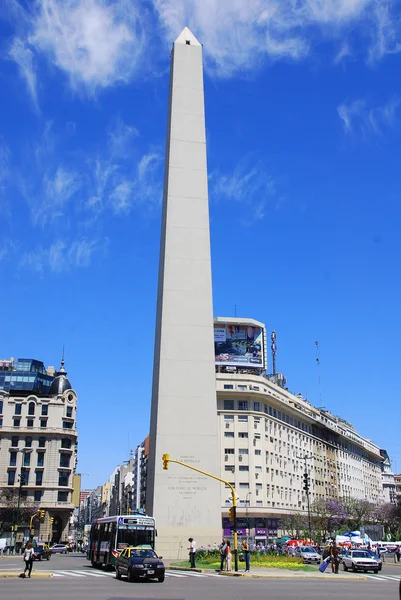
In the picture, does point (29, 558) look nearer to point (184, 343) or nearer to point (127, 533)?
point (127, 533)

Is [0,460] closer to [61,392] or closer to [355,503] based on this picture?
[61,392]

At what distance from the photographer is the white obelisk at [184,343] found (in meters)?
35.9

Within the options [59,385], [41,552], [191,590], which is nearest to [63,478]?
[59,385]

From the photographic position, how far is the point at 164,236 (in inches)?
1603

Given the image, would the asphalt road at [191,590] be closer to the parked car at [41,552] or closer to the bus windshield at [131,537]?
the bus windshield at [131,537]

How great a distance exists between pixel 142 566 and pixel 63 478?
6438 cm

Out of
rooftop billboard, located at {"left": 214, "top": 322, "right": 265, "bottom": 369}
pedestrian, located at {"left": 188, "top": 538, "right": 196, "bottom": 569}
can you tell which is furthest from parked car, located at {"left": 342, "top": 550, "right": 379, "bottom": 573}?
rooftop billboard, located at {"left": 214, "top": 322, "right": 265, "bottom": 369}

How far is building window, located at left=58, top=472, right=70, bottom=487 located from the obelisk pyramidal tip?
5968 centimetres

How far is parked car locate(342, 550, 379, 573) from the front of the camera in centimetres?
3200

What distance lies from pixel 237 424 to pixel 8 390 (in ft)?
123

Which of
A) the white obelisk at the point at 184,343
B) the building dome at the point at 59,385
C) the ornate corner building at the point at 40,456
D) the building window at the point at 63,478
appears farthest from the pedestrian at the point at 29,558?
the building dome at the point at 59,385

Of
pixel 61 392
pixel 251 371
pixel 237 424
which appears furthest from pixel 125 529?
pixel 61 392

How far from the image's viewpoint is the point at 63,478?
3290 inches

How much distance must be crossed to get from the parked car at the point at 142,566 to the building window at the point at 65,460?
63071 mm
